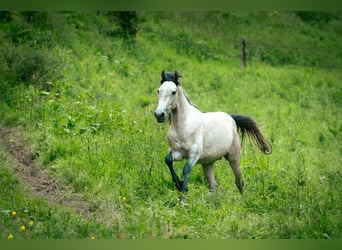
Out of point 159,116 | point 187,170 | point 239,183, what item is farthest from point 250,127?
point 159,116

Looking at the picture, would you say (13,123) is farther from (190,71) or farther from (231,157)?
Result: (190,71)

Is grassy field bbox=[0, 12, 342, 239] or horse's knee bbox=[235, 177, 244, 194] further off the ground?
grassy field bbox=[0, 12, 342, 239]

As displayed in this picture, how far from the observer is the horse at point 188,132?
6716mm

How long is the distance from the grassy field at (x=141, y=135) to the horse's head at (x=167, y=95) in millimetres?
1117

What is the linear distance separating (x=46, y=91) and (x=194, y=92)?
16.2 ft

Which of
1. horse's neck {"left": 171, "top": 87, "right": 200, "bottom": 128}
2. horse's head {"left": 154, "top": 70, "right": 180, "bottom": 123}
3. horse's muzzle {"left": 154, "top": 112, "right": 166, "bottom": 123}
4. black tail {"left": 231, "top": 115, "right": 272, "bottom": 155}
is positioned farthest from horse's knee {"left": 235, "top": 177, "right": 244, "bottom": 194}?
horse's muzzle {"left": 154, "top": 112, "right": 166, "bottom": 123}

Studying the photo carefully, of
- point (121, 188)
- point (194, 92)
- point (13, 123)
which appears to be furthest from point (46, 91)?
point (194, 92)

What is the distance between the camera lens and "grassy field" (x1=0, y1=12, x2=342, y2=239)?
244 inches

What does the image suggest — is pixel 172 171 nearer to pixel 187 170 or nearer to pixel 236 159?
pixel 187 170

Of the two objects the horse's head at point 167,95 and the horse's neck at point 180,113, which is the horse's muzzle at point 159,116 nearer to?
the horse's head at point 167,95

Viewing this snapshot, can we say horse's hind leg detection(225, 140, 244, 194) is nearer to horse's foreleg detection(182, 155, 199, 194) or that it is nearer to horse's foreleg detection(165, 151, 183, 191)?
horse's foreleg detection(182, 155, 199, 194)

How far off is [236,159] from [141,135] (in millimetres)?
1905

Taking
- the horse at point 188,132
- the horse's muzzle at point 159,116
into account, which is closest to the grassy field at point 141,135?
the horse at point 188,132

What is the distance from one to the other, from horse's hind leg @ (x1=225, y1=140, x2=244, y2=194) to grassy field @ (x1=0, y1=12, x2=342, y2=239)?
0.14 m
